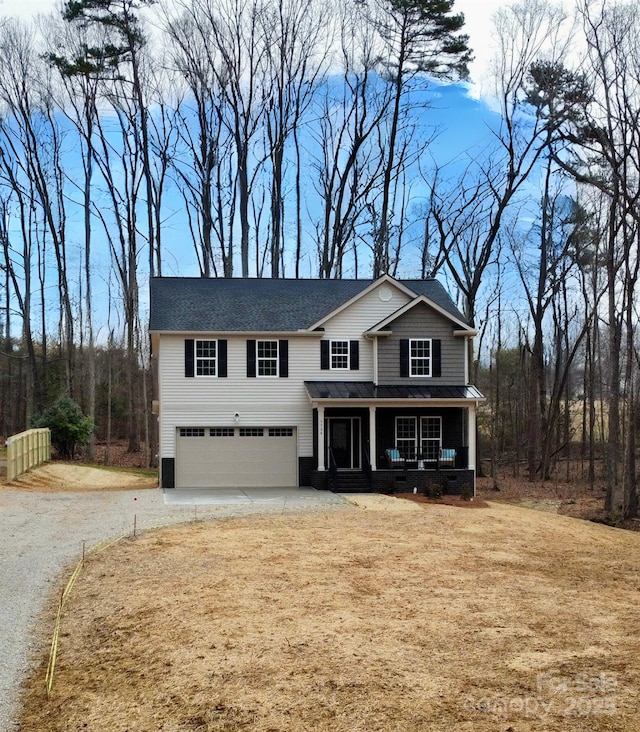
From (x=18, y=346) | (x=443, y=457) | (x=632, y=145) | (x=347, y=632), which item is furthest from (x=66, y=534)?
(x=18, y=346)

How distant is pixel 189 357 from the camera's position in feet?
75.6

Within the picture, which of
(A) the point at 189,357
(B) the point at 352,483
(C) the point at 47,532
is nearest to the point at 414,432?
(B) the point at 352,483

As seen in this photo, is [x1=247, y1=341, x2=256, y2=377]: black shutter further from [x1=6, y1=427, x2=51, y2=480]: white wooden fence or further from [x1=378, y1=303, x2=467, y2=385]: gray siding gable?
[x1=6, y1=427, x2=51, y2=480]: white wooden fence

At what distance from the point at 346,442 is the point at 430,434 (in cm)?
277

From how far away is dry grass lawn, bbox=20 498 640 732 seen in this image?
227 inches

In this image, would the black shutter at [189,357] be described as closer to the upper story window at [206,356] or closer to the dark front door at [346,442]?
the upper story window at [206,356]

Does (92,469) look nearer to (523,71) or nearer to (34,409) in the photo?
(34,409)

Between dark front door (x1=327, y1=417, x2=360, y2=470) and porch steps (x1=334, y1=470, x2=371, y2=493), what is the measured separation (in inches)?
45.7

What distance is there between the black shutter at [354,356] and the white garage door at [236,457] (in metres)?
2.88

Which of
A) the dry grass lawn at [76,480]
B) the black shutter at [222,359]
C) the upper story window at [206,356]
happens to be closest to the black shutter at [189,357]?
the upper story window at [206,356]

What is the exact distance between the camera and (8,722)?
6055 mm

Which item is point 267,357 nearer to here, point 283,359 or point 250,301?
point 283,359

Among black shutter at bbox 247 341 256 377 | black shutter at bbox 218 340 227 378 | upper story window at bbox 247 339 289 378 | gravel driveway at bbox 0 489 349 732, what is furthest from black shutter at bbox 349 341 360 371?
gravel driveway at bbox 0 489 349 732

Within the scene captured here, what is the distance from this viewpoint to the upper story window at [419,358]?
23547 millimetres
